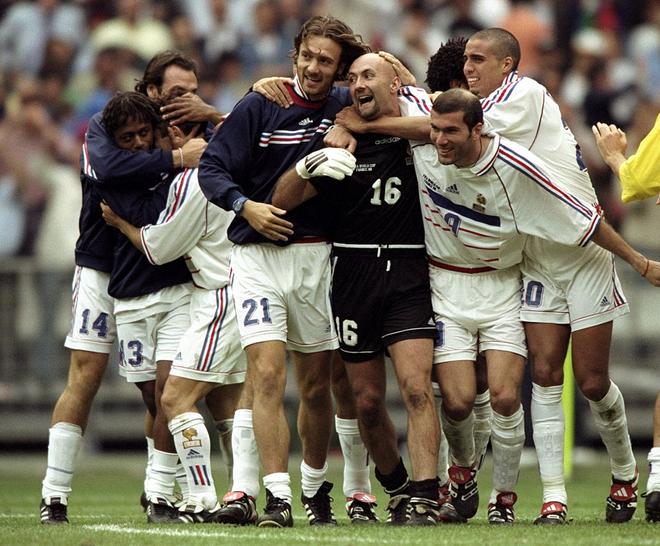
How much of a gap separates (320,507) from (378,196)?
1716 millimetres

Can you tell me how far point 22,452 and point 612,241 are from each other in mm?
9146

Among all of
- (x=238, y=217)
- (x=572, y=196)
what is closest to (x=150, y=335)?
(x=238, y=217)

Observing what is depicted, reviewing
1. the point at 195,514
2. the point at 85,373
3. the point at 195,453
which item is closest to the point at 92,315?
the point at 85,373

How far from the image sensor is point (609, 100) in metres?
16.1

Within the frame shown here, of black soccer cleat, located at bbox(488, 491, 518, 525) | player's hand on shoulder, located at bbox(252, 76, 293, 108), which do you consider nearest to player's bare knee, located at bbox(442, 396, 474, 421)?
black soccer cleat, located at bbox(488, 491, 518, 525)

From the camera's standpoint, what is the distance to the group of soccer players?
7.29m

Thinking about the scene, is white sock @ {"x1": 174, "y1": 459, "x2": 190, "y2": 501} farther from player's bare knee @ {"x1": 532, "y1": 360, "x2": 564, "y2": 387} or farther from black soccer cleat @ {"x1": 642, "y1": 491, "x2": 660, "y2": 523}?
black soccer cleat @ {"x1": 642, "y1": 491, "x2": 660, "y2": 523}

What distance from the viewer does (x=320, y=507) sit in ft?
25.6

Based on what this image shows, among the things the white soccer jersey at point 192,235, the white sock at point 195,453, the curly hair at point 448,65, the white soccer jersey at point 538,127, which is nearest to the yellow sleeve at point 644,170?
the white soccer jersey at point 538,127

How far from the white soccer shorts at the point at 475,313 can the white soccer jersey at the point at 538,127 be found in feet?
1.91

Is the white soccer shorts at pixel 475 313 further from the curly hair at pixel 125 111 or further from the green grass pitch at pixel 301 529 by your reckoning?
the curly hair at pixel 125 111

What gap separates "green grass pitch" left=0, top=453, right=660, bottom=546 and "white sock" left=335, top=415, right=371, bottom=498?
209mm

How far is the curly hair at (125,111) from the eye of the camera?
26.6 feet

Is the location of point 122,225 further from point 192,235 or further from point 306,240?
point 306,240
